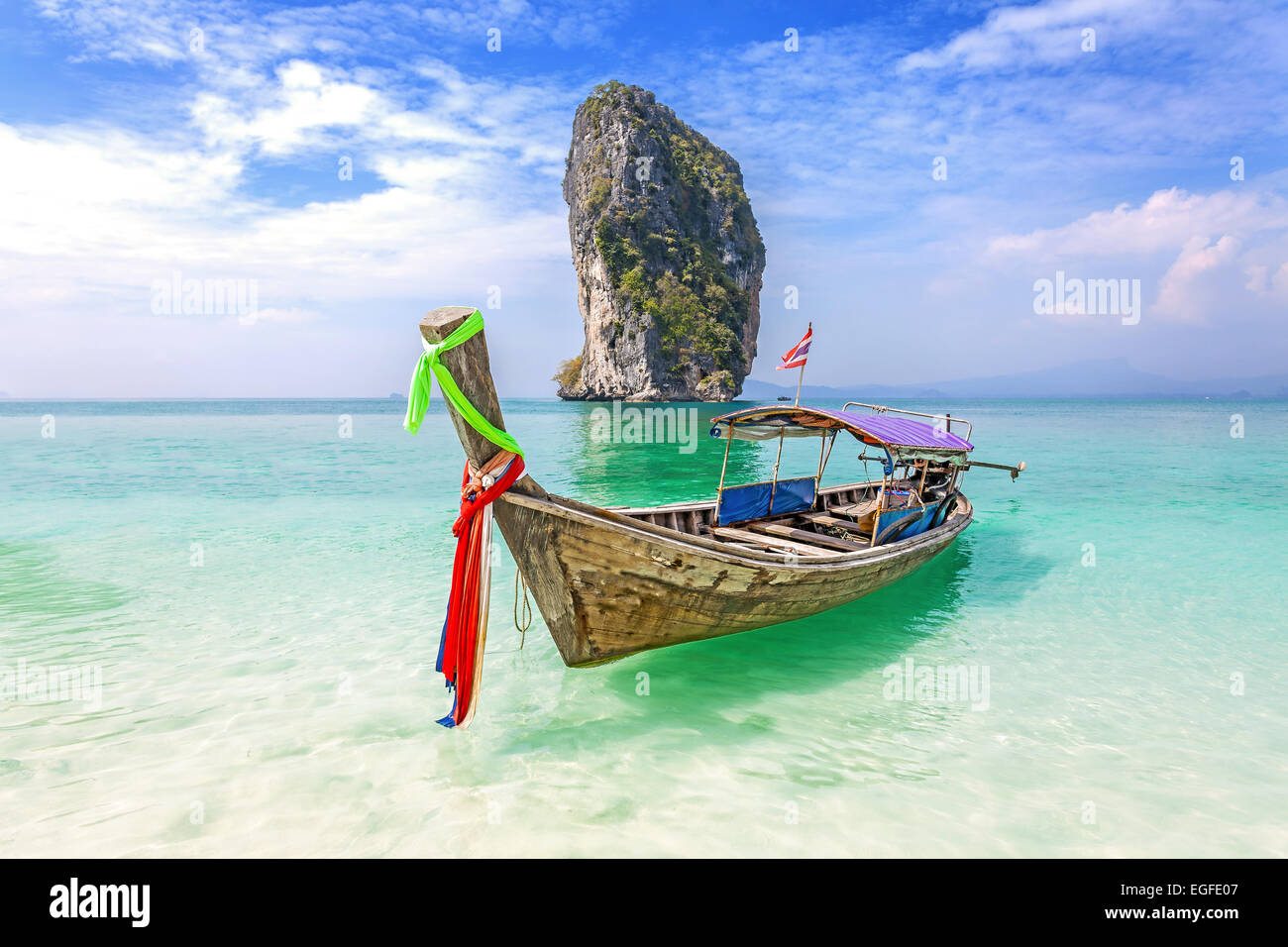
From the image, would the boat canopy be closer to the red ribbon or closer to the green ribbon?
the red ribbon

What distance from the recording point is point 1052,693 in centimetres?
627

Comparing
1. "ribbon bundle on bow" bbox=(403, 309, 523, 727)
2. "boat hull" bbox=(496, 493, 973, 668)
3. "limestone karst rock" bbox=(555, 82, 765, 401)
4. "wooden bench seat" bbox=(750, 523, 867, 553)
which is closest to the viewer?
"ribbon bundle on bow" bbox=(403, 309, 523, 727)

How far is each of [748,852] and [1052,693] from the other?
13.4 feet

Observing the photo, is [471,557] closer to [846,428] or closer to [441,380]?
[441,380]

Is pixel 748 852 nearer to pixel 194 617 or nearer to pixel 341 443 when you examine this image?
pixel 194 617

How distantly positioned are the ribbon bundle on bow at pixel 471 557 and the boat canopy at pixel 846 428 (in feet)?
12.9

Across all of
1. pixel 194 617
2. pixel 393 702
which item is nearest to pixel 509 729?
pixel 393 702

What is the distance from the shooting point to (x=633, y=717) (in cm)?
562

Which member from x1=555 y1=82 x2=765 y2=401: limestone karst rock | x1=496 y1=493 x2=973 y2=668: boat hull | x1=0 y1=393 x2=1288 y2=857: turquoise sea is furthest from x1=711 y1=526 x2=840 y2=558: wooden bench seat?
x1=555 y1=82 x2=765 y2=401: limestone karst rock

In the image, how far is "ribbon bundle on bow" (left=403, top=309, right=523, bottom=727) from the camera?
4.10 m

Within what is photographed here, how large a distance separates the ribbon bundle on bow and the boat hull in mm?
206

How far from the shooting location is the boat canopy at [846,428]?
8023mm

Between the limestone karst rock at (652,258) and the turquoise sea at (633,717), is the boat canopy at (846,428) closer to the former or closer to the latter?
the turquoise sea at (633,717)

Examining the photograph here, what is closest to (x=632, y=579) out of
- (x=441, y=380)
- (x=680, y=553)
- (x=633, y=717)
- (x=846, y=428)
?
(x=680, y=553)
